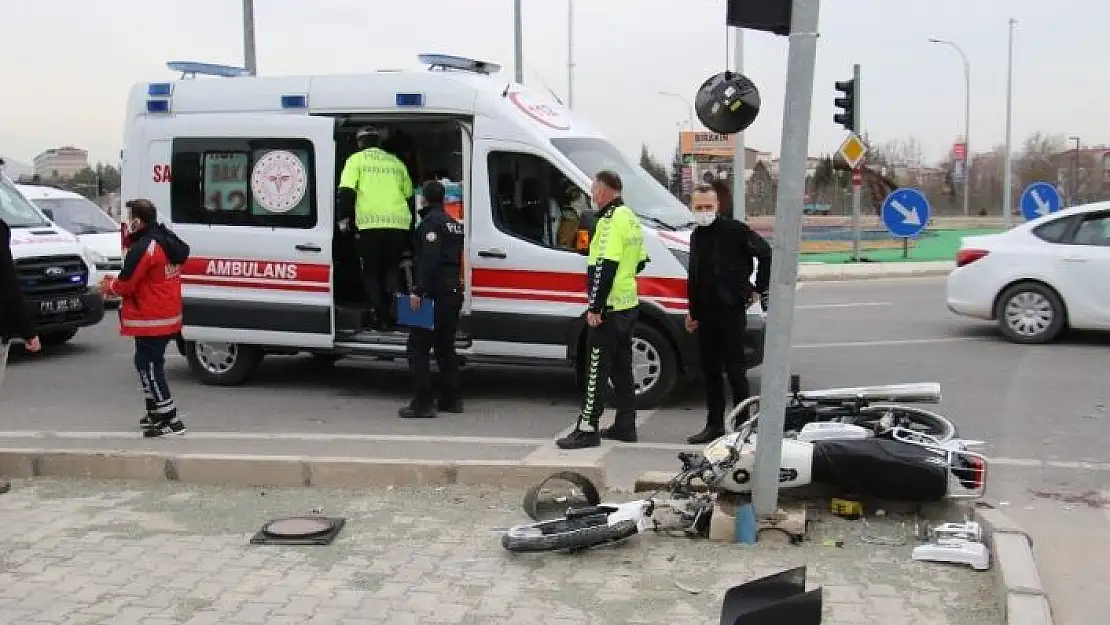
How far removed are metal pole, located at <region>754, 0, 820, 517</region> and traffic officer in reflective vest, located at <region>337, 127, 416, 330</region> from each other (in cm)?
473

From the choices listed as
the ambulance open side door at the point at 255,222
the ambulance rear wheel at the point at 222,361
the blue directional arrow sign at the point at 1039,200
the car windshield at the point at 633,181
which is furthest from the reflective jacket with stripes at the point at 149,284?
the blue directional arrow sign at the point at 1039,200

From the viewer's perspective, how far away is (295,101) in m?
9.38

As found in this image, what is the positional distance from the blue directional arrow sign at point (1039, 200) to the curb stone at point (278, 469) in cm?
1540

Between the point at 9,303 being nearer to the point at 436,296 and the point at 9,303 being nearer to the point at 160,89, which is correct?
the point at 436,296

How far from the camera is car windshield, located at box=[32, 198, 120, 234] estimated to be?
1753cm

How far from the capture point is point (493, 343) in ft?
29.5

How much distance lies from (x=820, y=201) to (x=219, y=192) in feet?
168

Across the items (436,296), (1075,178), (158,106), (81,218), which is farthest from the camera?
(1075,178)

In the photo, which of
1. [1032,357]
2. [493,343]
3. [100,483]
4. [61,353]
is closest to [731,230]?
[493,343]

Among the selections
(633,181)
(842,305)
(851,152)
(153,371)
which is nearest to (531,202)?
(633,181)

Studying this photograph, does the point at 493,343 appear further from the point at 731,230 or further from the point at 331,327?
the point at 731,230

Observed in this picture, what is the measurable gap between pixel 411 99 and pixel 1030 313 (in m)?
7.25

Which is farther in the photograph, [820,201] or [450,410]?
[820,201]

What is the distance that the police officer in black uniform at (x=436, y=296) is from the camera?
27.4ft
